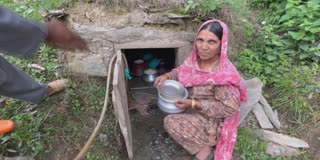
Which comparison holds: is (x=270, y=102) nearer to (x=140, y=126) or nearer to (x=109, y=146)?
(x=140, y=126)

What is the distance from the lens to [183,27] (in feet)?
9.00

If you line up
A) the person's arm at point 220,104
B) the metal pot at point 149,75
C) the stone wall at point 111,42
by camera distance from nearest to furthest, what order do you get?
the person's arm at point 220,104, the stone wall at point 111,42, the metal pot at point 149,75

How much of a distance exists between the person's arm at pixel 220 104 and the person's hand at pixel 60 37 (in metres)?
1.32

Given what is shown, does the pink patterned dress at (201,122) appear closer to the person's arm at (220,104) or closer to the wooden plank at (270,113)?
the person's arm at (220,104)

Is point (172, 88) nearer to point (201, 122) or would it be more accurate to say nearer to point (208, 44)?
point (201, 122)

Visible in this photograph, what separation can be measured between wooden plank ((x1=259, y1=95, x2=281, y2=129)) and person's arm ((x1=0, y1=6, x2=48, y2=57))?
275cm

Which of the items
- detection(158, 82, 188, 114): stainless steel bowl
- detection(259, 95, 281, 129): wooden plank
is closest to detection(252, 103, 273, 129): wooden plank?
detection(259, 95, 281, 129): wooden plank

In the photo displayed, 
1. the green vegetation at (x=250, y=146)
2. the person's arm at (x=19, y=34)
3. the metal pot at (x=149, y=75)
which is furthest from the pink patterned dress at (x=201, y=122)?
the metal pot at (x=149, y=75)

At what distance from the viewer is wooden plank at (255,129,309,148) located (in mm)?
2455

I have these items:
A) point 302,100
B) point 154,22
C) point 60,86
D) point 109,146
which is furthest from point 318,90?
point 60,86

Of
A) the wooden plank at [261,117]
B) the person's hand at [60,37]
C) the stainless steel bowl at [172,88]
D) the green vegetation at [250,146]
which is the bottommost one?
the green vegetation at [250,146]

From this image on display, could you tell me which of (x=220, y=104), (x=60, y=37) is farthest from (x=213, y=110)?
(x=60, y=37)

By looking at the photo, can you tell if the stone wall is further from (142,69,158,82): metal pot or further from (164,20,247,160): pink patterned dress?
(142,69,158,82): metal pot

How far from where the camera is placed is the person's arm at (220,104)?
194 centimetres
